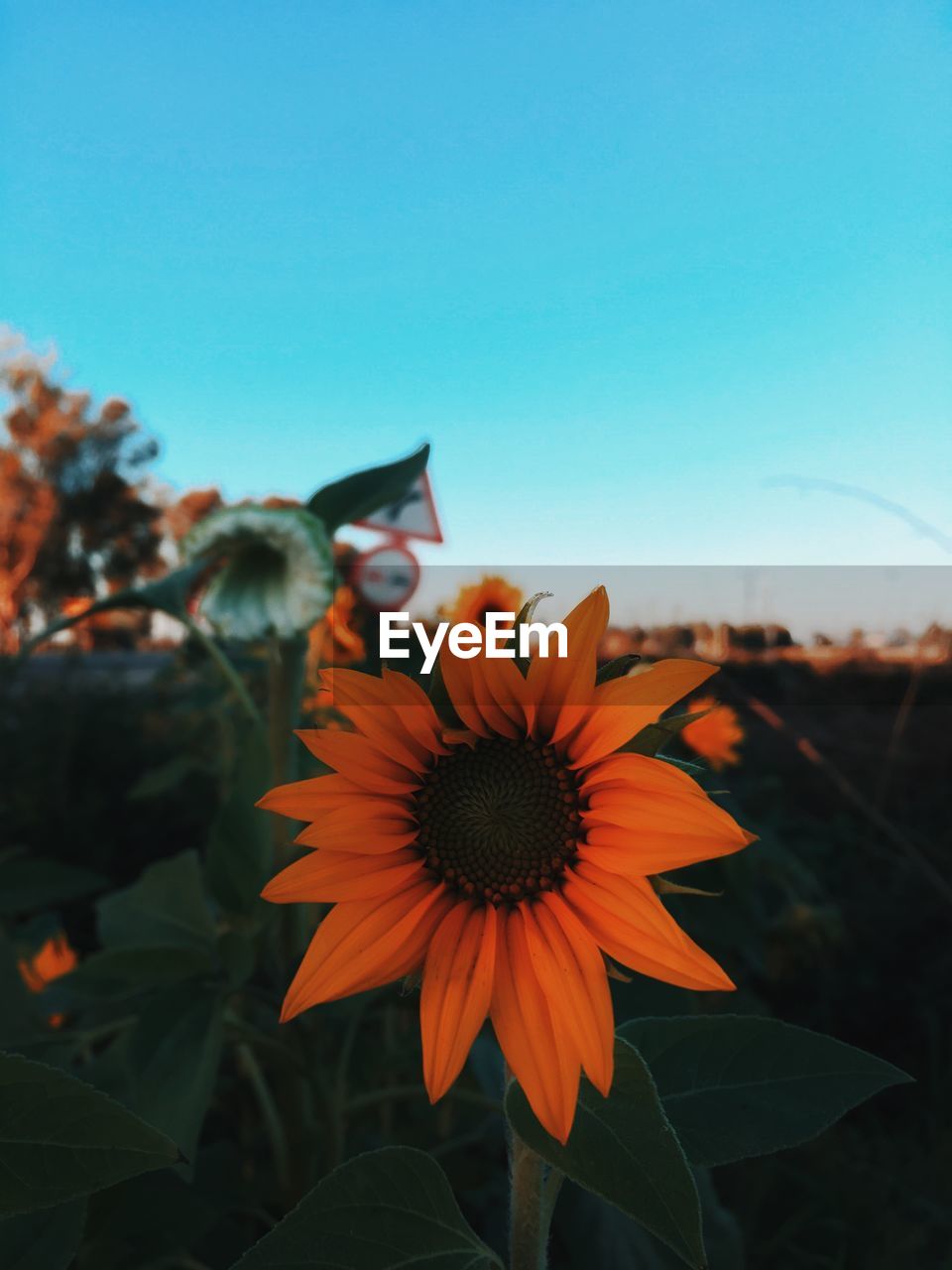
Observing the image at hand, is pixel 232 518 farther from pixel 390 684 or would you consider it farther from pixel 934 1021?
pixel 934 1021

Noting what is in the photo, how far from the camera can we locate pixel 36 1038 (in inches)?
20.1

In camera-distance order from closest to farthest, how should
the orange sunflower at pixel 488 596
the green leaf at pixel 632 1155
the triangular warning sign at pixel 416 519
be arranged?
the green leaf at pixel 632 1155 < the triangular warning sign at pixel 416 519 < the orange sunflower at pixel 488 596

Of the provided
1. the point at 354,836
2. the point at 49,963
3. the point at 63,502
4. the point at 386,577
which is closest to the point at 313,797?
the point at 354,836

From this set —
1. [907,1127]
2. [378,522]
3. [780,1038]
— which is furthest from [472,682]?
[907,1127]

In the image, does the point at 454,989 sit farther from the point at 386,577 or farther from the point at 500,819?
the point at 386,577

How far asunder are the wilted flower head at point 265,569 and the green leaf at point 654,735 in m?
0.32

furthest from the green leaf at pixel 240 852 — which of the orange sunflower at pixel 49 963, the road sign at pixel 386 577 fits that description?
the road sign at pixel 386 577

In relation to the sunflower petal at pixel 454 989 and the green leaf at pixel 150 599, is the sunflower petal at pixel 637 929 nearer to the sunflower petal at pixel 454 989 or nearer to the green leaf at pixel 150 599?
the sunflower petal at pixel 454 989

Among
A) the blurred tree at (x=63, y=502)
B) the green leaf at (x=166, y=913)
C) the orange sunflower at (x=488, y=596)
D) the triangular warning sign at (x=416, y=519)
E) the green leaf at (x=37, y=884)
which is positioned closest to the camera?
the green leaf at (x=166, y=913)

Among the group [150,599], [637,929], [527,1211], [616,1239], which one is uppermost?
[150,599]

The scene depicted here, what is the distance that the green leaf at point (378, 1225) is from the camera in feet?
0.99

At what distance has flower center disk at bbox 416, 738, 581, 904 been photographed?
0.34 meters

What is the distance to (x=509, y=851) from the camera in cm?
34

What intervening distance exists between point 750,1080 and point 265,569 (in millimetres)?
442
